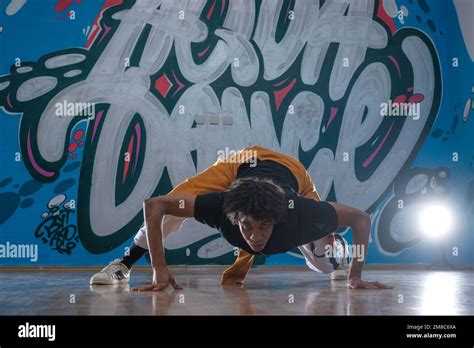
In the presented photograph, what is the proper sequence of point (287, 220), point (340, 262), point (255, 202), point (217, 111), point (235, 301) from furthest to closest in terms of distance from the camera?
point (217, 111)
point (340, 262)
point (287, 220)
point (255, 202)
point (235, 301)

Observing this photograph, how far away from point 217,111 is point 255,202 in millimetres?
3688

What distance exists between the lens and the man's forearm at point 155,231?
10.0 feet

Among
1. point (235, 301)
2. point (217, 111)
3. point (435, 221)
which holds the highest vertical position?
point (217, 111)

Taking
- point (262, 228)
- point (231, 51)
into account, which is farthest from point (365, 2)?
point (262, 228)

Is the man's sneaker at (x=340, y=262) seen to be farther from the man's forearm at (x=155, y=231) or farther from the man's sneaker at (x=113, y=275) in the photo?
the man's forearm at (x=155, y=231)

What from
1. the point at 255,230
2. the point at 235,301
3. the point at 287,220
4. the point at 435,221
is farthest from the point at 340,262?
the point at 435,221

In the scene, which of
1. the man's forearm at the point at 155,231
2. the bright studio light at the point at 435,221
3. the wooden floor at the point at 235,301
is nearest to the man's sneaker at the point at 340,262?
the wooden floor at the point at 235,301

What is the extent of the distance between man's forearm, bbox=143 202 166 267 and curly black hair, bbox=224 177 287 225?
36cm

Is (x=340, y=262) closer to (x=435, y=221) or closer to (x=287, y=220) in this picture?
(x=287, y=220)

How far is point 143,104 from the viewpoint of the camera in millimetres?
6398

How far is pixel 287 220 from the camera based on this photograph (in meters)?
3.01
